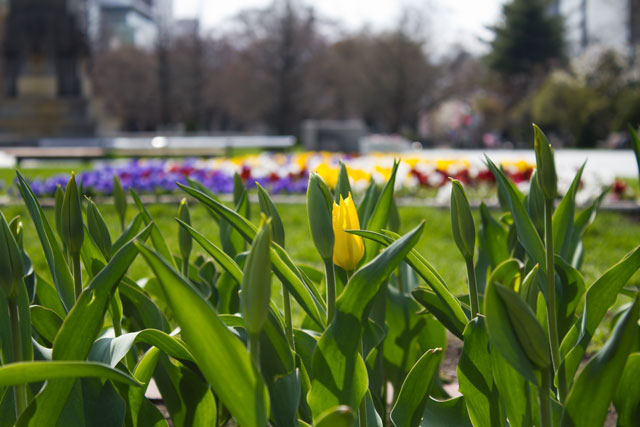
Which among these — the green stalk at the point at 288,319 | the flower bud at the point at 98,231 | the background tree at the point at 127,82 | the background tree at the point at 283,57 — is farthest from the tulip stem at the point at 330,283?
the background tree at the point at 127,82

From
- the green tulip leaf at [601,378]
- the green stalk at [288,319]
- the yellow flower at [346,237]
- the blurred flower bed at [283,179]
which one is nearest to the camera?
the green tulip leaf at [601,378]

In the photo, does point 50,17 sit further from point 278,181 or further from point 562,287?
point 562,287

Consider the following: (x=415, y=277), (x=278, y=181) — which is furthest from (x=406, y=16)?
(x=415, y=277)

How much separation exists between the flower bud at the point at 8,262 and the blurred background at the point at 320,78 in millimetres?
16952

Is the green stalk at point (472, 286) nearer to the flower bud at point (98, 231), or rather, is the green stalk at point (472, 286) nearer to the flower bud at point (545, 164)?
the flower bud at point (545, 164)

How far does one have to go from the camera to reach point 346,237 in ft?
3.27

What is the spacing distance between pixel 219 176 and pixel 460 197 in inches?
239

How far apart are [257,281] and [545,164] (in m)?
0.53

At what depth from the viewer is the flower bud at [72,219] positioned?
1.07 metres

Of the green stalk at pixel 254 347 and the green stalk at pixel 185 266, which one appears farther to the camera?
the green stalk at pixel 185 266

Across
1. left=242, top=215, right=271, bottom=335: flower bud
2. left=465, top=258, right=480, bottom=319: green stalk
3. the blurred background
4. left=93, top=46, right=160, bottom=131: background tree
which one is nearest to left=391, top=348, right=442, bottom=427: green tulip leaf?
left=465, top=258, right=480, bottom=319: green stalk

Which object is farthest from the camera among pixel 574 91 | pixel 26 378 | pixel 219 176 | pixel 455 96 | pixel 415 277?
pixel 455 96

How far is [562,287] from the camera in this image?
4.47 feet

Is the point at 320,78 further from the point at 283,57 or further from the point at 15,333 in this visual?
the point at 15,333
